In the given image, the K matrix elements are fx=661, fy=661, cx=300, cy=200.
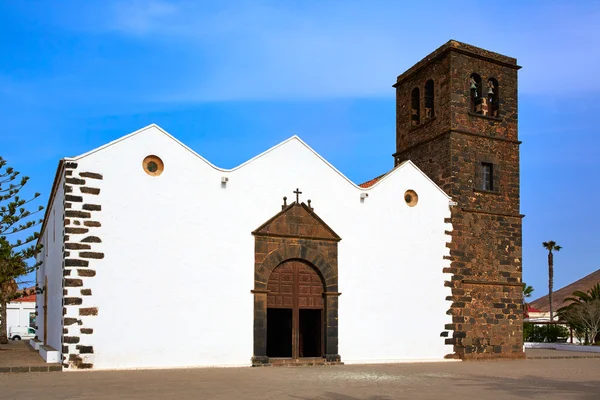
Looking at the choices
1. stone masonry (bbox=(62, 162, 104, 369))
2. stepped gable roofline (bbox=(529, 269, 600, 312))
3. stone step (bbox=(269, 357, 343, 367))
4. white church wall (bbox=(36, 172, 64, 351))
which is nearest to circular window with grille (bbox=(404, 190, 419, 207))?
stone step (bbox=(269, 357, 343, 367))

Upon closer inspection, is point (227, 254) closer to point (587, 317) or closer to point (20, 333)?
point (587, 317)

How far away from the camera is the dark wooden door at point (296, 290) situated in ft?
56.0

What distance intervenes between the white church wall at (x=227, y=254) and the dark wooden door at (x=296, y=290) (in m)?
0.69

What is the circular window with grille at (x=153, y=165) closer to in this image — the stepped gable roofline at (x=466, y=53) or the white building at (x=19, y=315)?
the stepped gable roofline at (x=466, y=53)

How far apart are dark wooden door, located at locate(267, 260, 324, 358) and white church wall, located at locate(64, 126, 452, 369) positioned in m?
0.69

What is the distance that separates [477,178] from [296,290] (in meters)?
7.02

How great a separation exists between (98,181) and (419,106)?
1133 cm

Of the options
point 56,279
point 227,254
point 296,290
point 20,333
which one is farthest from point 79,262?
point 20,333

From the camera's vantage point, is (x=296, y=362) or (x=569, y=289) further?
(x=569, y=289)

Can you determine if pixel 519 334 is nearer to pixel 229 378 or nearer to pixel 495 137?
pixel 495 137

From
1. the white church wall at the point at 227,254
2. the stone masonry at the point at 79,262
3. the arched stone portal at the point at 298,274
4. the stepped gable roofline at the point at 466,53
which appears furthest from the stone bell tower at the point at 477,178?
the stone masonry at the point at 79,262

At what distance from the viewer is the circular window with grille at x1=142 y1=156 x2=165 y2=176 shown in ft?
52.4

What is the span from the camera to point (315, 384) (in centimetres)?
1214

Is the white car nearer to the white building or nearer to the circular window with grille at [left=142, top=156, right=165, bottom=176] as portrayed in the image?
the white building
